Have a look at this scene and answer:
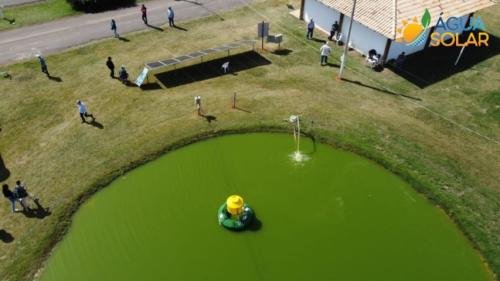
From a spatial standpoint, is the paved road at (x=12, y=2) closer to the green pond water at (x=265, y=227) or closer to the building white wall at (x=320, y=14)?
the building white wall at (x=320, y=14)

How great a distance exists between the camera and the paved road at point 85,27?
31.3 metres

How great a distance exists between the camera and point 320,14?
33.4m

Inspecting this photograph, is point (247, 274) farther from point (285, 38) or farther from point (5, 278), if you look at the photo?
point (285, 38)

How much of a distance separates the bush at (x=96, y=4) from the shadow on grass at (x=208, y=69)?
40.0 feet

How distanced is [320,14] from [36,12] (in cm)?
2288

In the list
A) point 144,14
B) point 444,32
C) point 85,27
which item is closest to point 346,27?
point 444,32

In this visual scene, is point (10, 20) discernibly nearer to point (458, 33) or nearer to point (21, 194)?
point (21, 194)

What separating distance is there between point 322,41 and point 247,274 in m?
20.4

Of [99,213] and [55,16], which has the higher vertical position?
[55,16]

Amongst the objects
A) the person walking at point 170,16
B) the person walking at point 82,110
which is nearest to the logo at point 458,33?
the person walking at point 170,16

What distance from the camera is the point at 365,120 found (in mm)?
25047

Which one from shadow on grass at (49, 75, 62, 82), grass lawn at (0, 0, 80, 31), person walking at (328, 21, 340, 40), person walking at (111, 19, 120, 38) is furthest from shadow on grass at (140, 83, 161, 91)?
person walking at (328, 21, 340, 40)

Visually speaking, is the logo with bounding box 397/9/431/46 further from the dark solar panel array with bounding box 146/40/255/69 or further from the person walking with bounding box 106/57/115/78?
the person walking with bounding box 106/57/115/78

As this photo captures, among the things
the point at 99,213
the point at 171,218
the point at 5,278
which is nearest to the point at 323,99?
the point at 171,218
